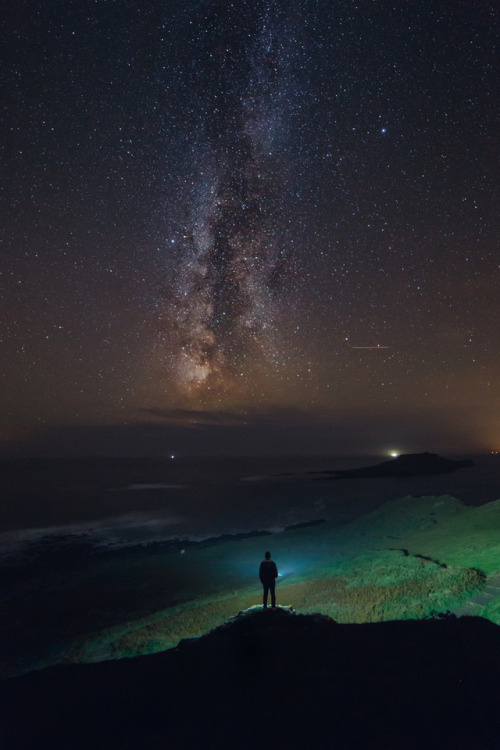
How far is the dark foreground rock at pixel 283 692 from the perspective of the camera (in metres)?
5.89

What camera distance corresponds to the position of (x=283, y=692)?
6.91 m

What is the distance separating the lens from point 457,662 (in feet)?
24.1

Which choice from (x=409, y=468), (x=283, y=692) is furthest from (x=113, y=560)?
(x=409, y=468)

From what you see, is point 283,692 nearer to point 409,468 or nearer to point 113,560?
point 113,560

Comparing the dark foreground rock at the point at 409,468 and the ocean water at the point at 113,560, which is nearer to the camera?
the ocean water at the point at 113,560

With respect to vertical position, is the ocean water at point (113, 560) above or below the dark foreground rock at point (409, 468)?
below

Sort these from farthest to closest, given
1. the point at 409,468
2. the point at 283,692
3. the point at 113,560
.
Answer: the point at 409,468
the point at 113,560
the point at 283,692

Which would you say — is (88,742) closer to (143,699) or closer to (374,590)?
(143,699)

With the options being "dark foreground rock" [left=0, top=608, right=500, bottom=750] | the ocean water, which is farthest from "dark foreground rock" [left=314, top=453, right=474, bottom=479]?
"dark foreground rock" [left=0, top=608, right=500, bottom=750]

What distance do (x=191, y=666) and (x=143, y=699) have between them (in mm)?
1032

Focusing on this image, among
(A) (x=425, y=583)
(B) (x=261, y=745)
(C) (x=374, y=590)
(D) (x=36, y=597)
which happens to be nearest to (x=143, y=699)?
(B) (x=261, y=745)

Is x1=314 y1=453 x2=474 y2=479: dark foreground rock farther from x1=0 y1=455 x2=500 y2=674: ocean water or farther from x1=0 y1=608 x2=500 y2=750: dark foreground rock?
x1=0 y1=608 x2=500 y2=750: dark foreground rock

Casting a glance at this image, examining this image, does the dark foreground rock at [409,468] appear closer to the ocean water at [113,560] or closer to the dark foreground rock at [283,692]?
the ocean water at [113,560]

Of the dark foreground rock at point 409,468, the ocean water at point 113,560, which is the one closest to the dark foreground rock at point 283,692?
the ocean water at point 113,560
